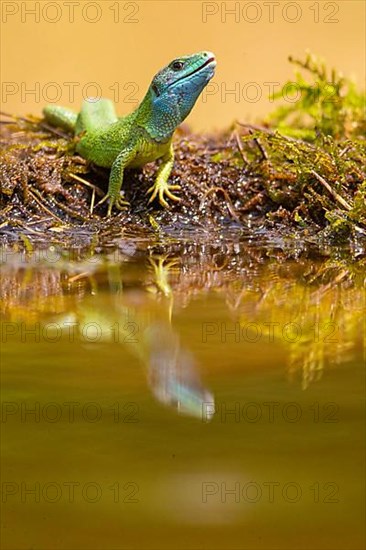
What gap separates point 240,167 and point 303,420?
403cm

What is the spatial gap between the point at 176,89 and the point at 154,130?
0.31 meters

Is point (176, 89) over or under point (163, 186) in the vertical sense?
over

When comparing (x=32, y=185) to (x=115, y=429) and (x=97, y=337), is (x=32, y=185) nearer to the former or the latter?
(x=97, y=337)

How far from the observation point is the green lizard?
5.50 meters

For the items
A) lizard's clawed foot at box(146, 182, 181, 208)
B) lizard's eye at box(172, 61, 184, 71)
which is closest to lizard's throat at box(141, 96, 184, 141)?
lizard's eye at box(172, 61, 184, 71)

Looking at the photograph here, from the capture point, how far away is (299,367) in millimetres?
2789

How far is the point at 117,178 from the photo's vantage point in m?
5.70

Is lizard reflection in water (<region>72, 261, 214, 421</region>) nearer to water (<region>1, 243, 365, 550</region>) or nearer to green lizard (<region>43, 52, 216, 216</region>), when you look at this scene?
water (<region>1, 243, 365, 550</region>)

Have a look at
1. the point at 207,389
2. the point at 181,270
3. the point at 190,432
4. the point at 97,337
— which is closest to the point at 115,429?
the point at 190,432

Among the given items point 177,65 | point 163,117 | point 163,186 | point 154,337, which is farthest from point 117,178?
point 154,337

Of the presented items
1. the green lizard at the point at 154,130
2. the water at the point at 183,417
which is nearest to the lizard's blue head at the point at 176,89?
the green lizard at the point at 154,130

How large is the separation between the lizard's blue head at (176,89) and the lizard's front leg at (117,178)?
0.73 ft

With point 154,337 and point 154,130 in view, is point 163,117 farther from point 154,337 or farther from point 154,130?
point 154,337

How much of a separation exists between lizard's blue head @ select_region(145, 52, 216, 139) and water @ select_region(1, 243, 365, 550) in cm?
192
